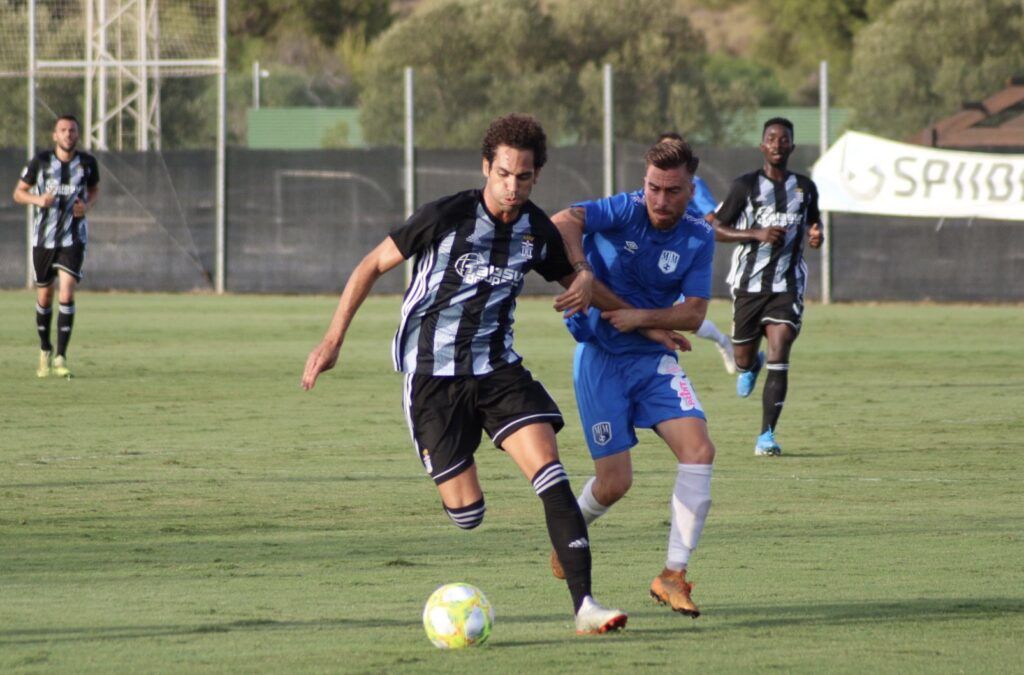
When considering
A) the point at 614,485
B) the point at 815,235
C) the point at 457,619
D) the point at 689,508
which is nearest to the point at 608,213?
the point at 614,485

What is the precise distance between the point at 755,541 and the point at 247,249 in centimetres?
2178

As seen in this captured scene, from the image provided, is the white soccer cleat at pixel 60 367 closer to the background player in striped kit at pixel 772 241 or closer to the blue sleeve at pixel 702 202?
the blue sleeve at pixel 702 202

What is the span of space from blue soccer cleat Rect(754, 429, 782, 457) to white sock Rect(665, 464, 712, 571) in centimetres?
451

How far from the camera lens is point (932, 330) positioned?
2195cm

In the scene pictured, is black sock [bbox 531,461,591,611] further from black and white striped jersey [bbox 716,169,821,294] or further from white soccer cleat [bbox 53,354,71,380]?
white soccer cleat [bbox 53,354,71,380]

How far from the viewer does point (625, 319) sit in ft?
22.8

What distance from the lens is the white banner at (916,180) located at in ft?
78.6

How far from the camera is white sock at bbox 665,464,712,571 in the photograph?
22.0ft

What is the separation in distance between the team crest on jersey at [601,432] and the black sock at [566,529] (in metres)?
0.84

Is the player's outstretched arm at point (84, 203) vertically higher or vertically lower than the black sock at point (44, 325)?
higher

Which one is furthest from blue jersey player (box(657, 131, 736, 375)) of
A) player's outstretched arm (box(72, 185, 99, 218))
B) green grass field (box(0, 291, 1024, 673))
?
player's outstretched arm (box(72, 185, 99, 218))

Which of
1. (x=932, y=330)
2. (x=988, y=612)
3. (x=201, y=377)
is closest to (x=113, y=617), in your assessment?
(x=988, y=612)

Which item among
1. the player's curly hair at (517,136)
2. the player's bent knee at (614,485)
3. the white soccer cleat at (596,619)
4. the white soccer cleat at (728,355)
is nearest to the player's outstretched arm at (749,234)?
the white soccer cleat at (728,355)

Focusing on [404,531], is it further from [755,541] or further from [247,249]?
[247,249]
